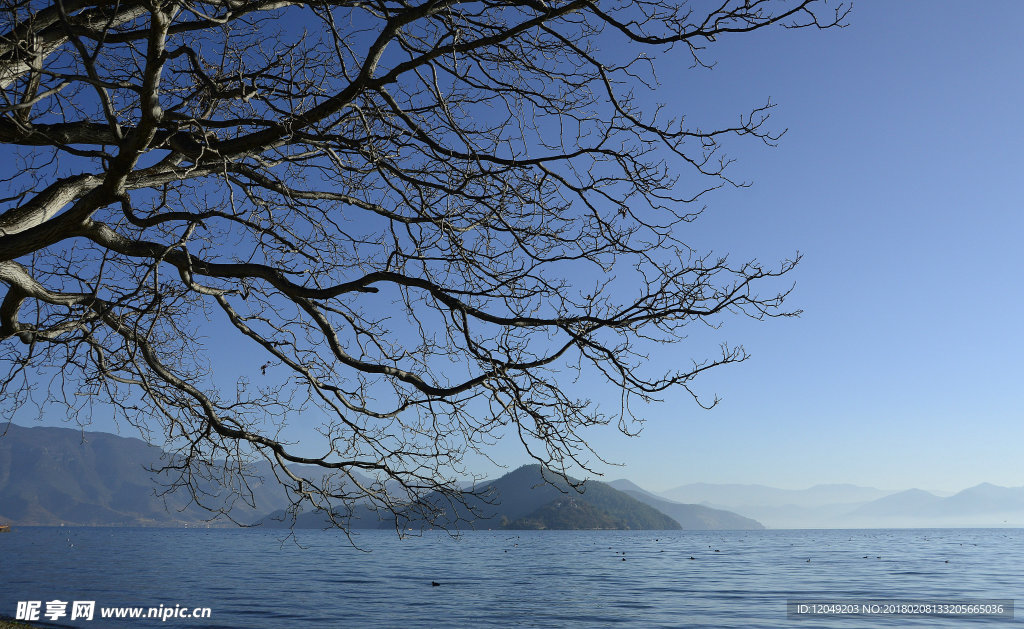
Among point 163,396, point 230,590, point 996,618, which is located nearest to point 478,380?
point 163,396

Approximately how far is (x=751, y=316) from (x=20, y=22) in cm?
628

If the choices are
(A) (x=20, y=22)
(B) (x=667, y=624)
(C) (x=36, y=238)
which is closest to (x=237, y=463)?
(C) (x=36, y=238)

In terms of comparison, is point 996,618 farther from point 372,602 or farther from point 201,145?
point 201,145

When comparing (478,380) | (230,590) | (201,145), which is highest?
(201,145)

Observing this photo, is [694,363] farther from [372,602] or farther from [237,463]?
[372,602]

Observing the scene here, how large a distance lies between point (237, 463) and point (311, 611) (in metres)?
18.8

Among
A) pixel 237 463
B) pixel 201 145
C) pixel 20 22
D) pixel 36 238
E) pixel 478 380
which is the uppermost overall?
pixel 20 22

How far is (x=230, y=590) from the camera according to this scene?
103 feet

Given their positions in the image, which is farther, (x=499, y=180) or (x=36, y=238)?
(x=499, y=180)

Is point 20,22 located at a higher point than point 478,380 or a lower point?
higher

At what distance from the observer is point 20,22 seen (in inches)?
231

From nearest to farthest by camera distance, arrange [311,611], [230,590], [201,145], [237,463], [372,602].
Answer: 1. [201,145]
2. [237,463]
3. [311,611]
4. [372,602]
5. [230,590]

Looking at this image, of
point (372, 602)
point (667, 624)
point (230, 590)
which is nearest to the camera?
point (667, 624)

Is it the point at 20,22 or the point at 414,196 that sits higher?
the point at 20,22
